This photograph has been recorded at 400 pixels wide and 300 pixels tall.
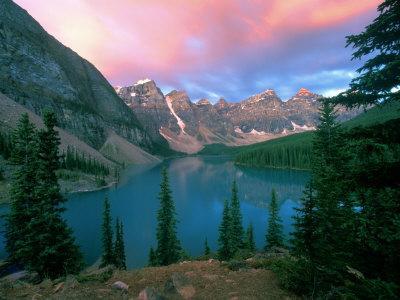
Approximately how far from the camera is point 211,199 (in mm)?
108625

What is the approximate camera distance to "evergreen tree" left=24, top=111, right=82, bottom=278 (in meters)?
22.2

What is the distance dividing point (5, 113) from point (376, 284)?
7656 inches

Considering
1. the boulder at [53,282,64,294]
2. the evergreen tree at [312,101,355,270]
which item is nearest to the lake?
the boulder at [53,282,64,294]

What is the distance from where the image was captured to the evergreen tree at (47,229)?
22.2m

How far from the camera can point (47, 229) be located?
73.8ft

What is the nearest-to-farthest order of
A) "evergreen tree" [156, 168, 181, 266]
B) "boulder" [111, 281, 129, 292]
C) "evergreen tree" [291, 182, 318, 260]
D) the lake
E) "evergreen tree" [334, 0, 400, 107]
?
"evergreen tree" [334, 0, 400, 107] < "evergreen tree" [291, 182, 318, 260] < "boulder" [111, 281, 129, 292] < "evergreen tree" [156, 168, 181, 266] < the lake

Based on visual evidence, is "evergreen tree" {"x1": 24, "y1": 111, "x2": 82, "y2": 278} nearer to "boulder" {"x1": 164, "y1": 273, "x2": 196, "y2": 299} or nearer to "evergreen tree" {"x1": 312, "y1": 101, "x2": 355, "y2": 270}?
"boulder" {"x1": 164, "y1": 273, "x2": 196, "y2": 299}

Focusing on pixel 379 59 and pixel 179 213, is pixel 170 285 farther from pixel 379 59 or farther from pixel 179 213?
pixel 179 213

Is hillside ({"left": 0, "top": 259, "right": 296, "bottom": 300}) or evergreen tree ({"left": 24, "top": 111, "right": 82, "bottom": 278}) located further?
evergreen tree ({"left": 24, "top": 111, "right": 82, "bottom": 278})

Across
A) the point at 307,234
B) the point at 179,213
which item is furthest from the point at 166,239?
the point at 179,213

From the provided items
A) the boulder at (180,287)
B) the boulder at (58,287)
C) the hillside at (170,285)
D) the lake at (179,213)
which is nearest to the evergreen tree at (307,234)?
the hillside at (170,285)

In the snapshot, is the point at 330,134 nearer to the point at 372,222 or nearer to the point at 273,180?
the point at 372,222

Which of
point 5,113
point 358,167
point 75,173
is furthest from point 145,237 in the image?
point 5,113

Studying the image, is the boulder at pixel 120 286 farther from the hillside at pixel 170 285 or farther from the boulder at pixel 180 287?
the boulder at pixel 180 287
